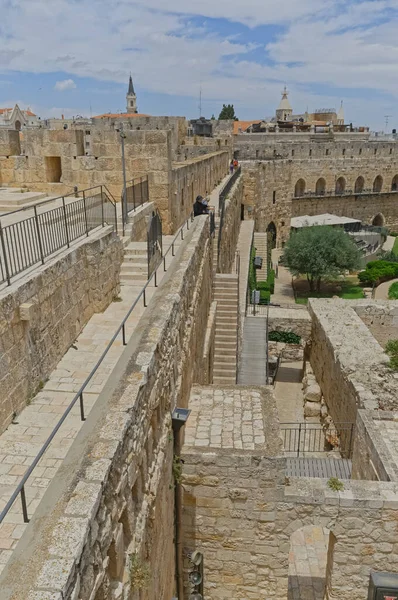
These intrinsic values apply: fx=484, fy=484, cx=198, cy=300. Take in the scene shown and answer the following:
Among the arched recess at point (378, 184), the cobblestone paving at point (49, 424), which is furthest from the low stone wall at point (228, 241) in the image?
the arched recess at point (378, 184)

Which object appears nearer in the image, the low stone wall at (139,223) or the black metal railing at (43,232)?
the black metal railing at (43,232)

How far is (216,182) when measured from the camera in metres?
23.4

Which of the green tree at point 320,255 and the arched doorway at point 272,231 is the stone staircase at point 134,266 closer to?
the green tree at point 320,255

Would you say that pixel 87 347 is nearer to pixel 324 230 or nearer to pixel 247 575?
pixel 247 575

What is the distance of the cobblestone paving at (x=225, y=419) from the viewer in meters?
6.15

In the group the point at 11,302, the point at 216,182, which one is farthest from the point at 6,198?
the point at 216,182

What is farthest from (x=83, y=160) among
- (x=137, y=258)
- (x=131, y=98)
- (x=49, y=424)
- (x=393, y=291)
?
(x=131, y=98)

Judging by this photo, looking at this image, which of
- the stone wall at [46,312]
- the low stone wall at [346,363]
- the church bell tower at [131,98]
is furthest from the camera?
the church bell tower at [131,98]

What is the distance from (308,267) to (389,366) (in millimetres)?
14610

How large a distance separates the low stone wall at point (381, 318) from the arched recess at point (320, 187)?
25444 mm

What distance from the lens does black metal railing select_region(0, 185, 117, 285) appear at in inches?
197

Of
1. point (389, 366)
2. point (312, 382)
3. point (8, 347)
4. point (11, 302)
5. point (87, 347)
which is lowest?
point (312, 382)

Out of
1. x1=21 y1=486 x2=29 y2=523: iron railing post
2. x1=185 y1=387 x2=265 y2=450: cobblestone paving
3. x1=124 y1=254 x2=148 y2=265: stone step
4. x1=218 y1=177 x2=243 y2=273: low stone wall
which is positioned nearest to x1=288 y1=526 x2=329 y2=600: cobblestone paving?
x1=185 y1=387 x2=265 y2=450: cobblestone paving

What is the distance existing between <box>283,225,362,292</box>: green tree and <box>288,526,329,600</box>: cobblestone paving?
58.3 feet
